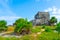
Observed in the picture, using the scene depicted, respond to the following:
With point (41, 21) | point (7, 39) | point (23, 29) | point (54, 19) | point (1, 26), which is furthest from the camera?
point (41, 21)

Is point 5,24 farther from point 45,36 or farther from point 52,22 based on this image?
point 52,22

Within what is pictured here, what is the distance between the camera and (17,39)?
3036cm

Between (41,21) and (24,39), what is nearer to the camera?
(24,39)

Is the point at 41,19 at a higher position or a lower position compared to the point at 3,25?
higher

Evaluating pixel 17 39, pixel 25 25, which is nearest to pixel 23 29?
pixel 25 25

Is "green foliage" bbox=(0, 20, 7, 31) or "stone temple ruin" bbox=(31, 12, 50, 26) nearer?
"green foliage" bbox=(0, 20, 7, 31)

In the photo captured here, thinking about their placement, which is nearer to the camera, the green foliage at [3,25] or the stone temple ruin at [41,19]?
the green foliage at [3,25]

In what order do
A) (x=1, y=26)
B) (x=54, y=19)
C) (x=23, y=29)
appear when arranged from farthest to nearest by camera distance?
(x=54, y=19), (x=1, y=26), (x=23, y=29)

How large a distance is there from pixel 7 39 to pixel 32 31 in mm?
9948

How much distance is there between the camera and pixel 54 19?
6800 centimetres

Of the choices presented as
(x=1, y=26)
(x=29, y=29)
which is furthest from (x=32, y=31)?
(x=1, y=26)

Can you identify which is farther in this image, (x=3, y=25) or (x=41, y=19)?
(x=41, y=19)

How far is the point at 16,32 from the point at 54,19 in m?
31.1

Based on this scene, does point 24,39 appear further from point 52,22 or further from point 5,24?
point 52,22
